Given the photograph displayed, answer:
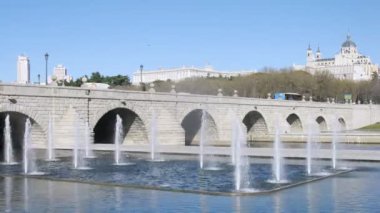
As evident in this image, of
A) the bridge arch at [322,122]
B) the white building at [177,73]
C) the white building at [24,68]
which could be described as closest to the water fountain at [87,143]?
the white building at [24,68]

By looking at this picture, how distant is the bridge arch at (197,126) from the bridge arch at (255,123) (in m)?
7.47

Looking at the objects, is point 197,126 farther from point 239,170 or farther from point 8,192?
point 8,192

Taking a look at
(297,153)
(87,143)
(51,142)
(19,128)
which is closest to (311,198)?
(297,153)

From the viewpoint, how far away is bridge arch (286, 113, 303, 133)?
6744cm

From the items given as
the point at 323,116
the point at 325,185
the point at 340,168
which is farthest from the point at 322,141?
the point at 325,185

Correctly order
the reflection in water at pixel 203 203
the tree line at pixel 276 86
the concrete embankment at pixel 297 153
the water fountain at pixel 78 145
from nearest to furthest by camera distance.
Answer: the reflection in water at pixel 203 203
the water fountain at pixel 78 145
the concrete embankment at pixel 297 153
the tree line at pixel 276 86

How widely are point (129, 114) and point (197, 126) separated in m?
15.6

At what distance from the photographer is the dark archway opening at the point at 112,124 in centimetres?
3878

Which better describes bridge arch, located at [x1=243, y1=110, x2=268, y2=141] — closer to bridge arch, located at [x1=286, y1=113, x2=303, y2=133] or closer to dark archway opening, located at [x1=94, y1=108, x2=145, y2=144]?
bridge arch, located at [x1=286, y1=113, x2=303, y2=133]

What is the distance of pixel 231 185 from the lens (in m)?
16.0

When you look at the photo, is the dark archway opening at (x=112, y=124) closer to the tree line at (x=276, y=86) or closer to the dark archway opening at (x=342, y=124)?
the tree line at (x=276, y=86)

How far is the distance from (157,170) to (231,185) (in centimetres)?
516

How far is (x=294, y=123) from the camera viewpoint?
6856 centimetres

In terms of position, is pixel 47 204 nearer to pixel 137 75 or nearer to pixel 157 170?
pixel 157 170
